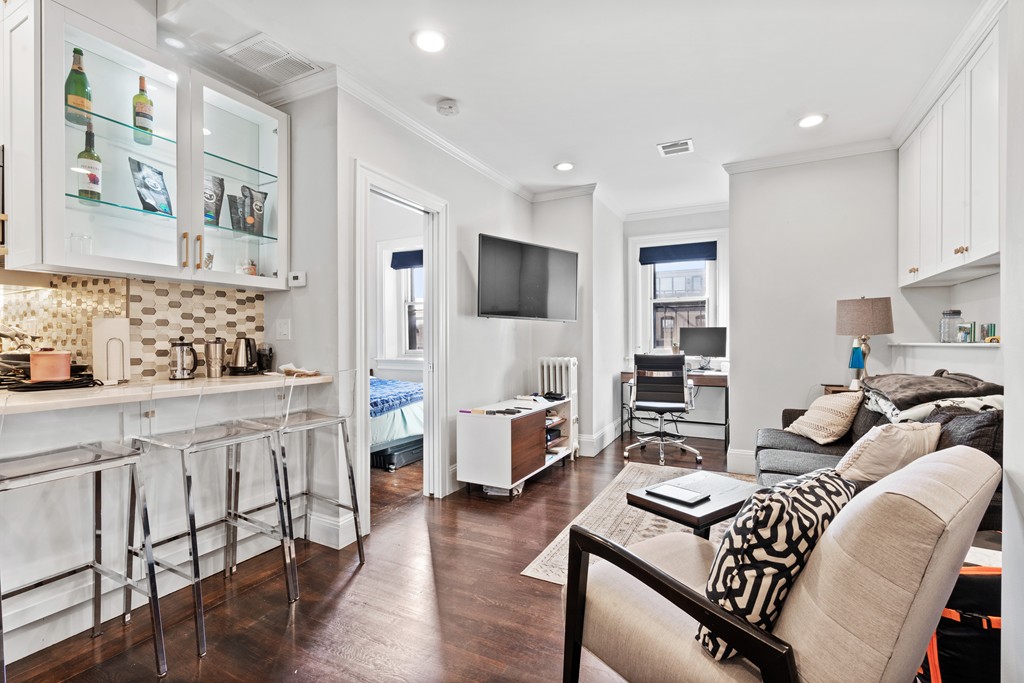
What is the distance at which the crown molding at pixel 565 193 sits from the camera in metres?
4.73

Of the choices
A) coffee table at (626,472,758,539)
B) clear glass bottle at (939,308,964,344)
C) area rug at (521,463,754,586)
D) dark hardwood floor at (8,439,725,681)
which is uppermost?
clear glass bottle at (939,308,964,344)

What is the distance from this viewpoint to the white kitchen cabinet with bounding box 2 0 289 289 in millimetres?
1911

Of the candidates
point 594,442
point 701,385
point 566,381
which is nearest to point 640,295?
point 701,385

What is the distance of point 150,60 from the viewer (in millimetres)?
2213

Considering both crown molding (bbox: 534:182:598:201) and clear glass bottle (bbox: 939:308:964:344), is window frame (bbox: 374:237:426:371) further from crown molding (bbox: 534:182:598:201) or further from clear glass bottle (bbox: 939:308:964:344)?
clear glass bottle (bbox: 939:308:964:344)

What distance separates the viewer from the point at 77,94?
2014 mm

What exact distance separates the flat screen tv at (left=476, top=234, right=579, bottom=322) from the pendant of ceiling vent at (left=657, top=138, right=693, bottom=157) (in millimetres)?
1160

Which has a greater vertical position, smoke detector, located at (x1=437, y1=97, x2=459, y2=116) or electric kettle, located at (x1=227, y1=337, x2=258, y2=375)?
smoke detector, located at (x1=437, y1=97, x2=459, y2=116)

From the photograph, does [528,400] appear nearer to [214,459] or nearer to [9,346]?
[214,459]

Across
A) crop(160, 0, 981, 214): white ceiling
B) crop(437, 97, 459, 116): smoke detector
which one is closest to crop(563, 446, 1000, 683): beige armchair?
crop(160, 0, 981, 214): white ceiling

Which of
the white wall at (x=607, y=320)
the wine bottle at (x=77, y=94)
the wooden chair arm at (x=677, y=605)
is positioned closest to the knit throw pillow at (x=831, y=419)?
the white wall at (x=607, y=320)

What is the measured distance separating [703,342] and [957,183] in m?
2.96

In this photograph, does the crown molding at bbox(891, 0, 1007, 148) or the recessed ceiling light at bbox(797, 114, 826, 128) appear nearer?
the crown molding at bbox(891, 0, 1007, 148)

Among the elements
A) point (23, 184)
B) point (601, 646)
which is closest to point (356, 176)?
point (23, 184)
